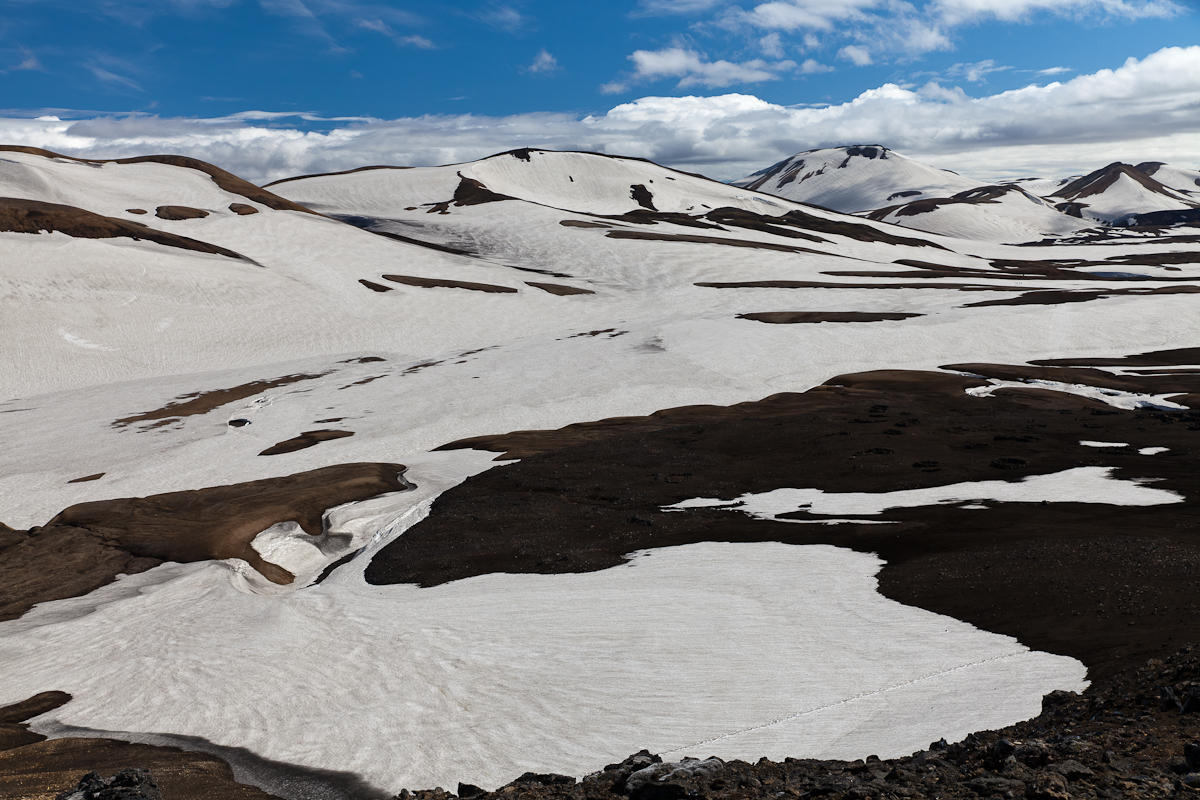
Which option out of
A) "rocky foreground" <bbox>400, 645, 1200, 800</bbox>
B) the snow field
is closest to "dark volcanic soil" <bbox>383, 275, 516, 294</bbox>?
the snow field

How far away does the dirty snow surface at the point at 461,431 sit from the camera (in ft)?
45.4

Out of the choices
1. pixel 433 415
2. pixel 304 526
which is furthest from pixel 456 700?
pixel 433 415

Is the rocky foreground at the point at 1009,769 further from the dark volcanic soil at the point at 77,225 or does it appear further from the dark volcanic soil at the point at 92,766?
the dark volcanic soil at the point at 77,225

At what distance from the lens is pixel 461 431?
4862cm

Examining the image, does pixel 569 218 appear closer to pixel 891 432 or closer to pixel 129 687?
pixel 891 432

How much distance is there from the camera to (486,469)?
37.8 m

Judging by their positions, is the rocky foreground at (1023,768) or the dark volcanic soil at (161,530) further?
the dark volcanic soil at (161,530)

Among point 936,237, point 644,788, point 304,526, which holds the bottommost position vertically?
point 304,526

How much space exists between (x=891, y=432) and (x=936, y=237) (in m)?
169

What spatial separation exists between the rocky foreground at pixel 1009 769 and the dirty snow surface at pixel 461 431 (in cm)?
198

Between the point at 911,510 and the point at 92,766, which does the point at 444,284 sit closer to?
the point at 911,510

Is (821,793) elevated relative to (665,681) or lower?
elevated

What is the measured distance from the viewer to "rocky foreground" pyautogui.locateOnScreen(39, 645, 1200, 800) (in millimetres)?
7266

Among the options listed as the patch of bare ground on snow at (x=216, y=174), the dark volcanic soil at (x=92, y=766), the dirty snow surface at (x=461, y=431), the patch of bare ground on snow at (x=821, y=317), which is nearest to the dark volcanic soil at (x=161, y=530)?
the dirty snow surface at (x=461, y=431)
